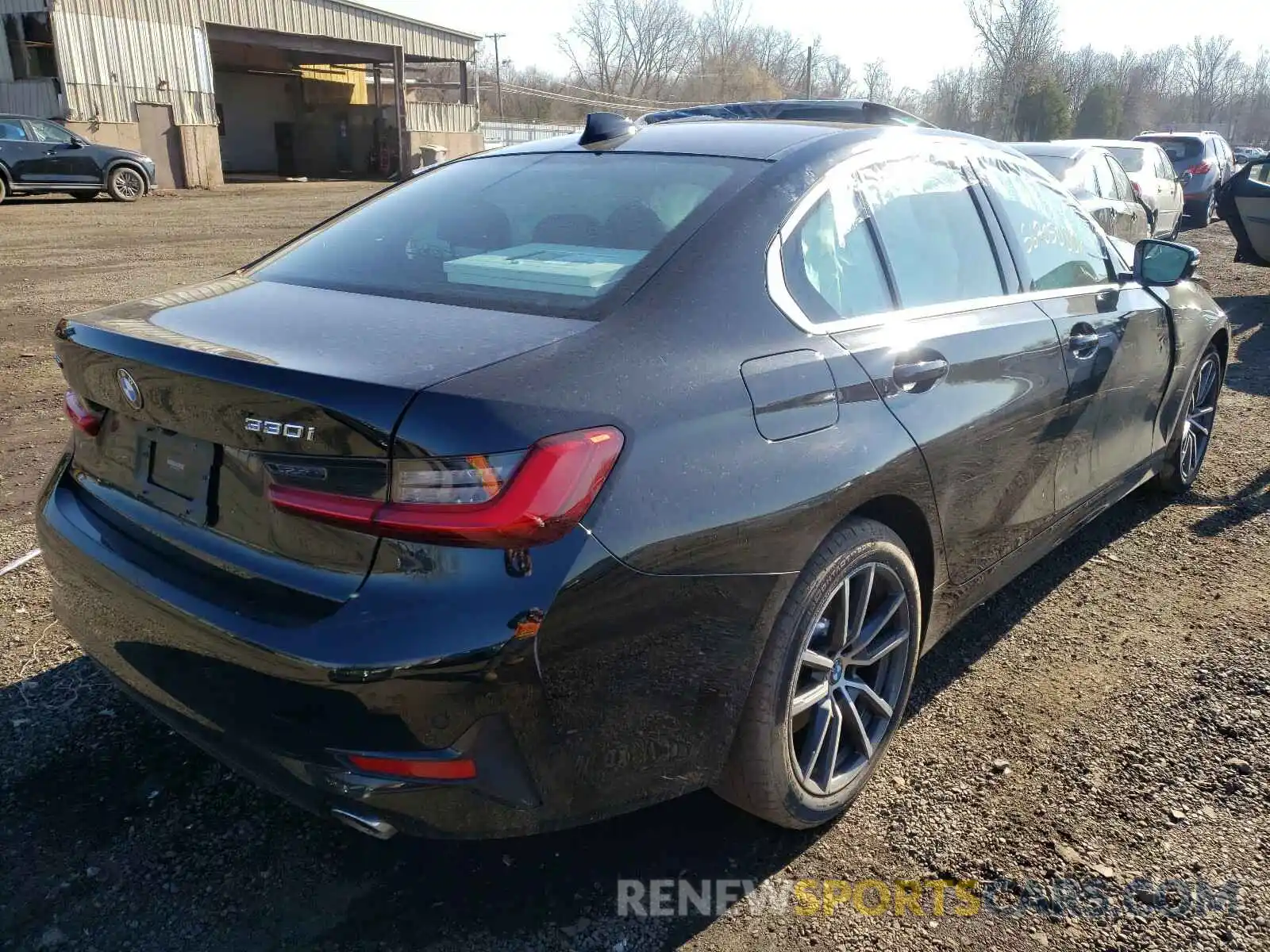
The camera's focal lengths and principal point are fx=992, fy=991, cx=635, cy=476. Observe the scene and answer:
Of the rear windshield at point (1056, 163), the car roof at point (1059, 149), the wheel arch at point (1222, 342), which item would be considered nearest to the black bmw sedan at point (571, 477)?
the wheel arch at point (1222, 342)

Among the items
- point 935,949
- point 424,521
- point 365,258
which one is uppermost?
point 365,258

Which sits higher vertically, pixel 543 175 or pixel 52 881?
pixel 543 175

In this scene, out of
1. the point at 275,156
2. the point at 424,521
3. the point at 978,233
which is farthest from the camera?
the point at 275,156

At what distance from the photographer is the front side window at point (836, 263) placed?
2396mm

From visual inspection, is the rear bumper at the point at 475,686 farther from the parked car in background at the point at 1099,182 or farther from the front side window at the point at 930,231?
the parked car in background at the point at 1099,182

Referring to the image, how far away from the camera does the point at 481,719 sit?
1765 mm

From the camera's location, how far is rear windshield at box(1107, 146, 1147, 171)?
505 inches

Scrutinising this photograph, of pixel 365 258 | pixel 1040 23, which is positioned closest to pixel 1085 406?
pixel 365 258

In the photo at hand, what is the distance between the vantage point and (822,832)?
251 centimetres

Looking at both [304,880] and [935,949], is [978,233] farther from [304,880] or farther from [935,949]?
[304,880]

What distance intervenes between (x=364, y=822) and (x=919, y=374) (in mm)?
1668

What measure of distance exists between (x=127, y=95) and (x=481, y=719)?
27.9 m

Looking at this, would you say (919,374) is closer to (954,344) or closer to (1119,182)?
(954,344)

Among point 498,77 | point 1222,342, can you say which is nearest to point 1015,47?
point 498,77
